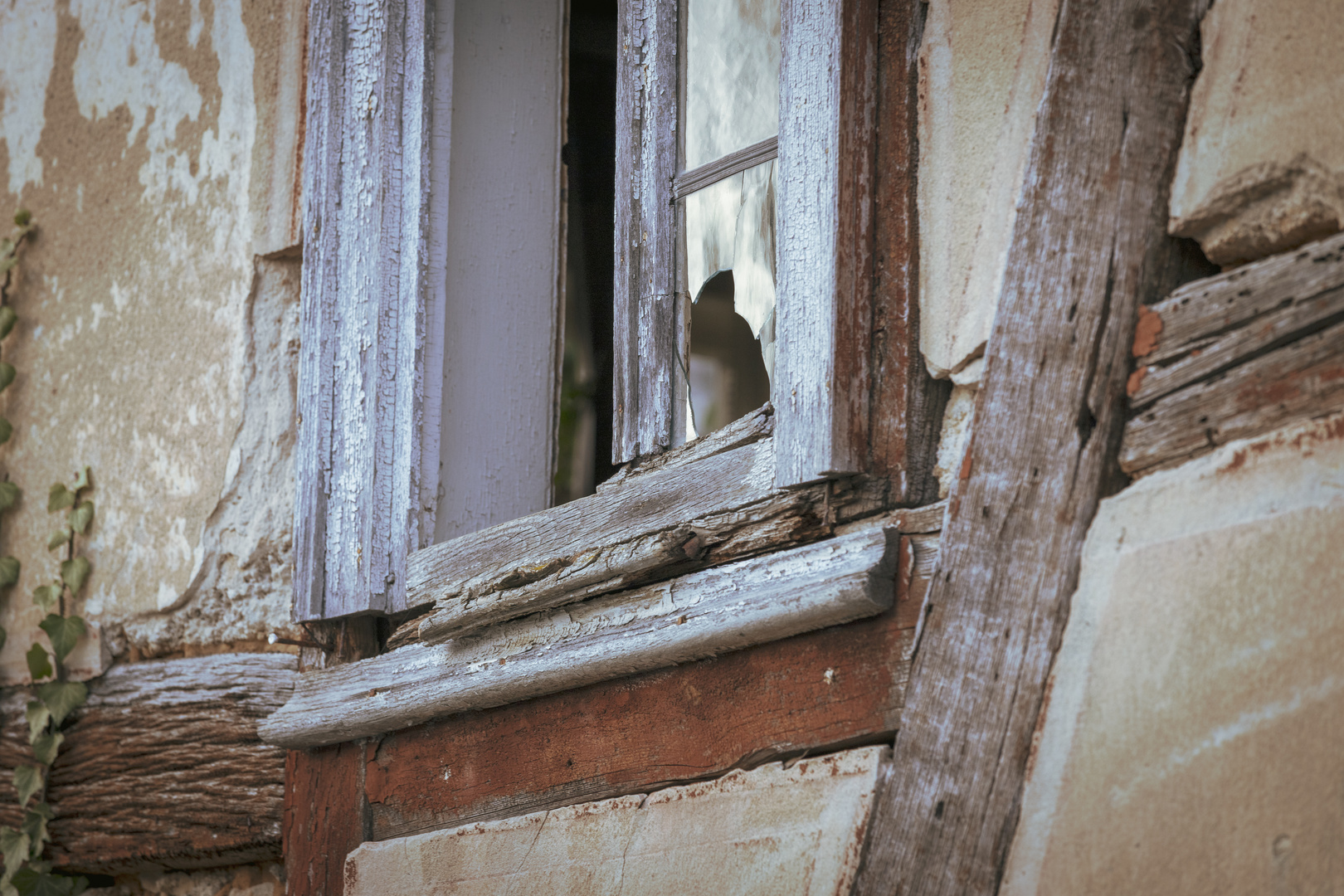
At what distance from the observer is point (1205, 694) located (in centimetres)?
109

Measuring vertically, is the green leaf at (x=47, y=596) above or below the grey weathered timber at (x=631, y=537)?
above

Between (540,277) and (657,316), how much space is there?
466mm

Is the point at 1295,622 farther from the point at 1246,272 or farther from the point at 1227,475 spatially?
the point at 1246,272

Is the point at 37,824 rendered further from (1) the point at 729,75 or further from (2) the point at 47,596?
(1) the point at 729,75

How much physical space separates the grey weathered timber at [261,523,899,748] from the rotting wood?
1.10ft

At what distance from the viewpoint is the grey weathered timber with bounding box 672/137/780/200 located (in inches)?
68.6

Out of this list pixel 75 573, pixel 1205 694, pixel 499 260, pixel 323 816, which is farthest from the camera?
pixel 75 573

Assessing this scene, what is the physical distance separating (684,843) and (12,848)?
165 centimetres

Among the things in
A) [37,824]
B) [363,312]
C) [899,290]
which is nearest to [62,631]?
[37,824]

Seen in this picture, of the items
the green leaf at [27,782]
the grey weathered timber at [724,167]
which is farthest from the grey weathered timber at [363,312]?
the green leaf at [27,782]

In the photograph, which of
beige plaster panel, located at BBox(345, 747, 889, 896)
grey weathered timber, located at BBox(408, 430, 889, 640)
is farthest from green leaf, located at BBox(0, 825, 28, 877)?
grey weathered timber, located at BBox(408, 430, 889, 640)

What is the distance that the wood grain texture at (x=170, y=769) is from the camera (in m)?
2.23

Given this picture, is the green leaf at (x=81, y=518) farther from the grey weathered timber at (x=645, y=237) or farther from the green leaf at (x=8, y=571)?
the grey weathered timber at (x=645, y=237)

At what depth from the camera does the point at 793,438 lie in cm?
148
